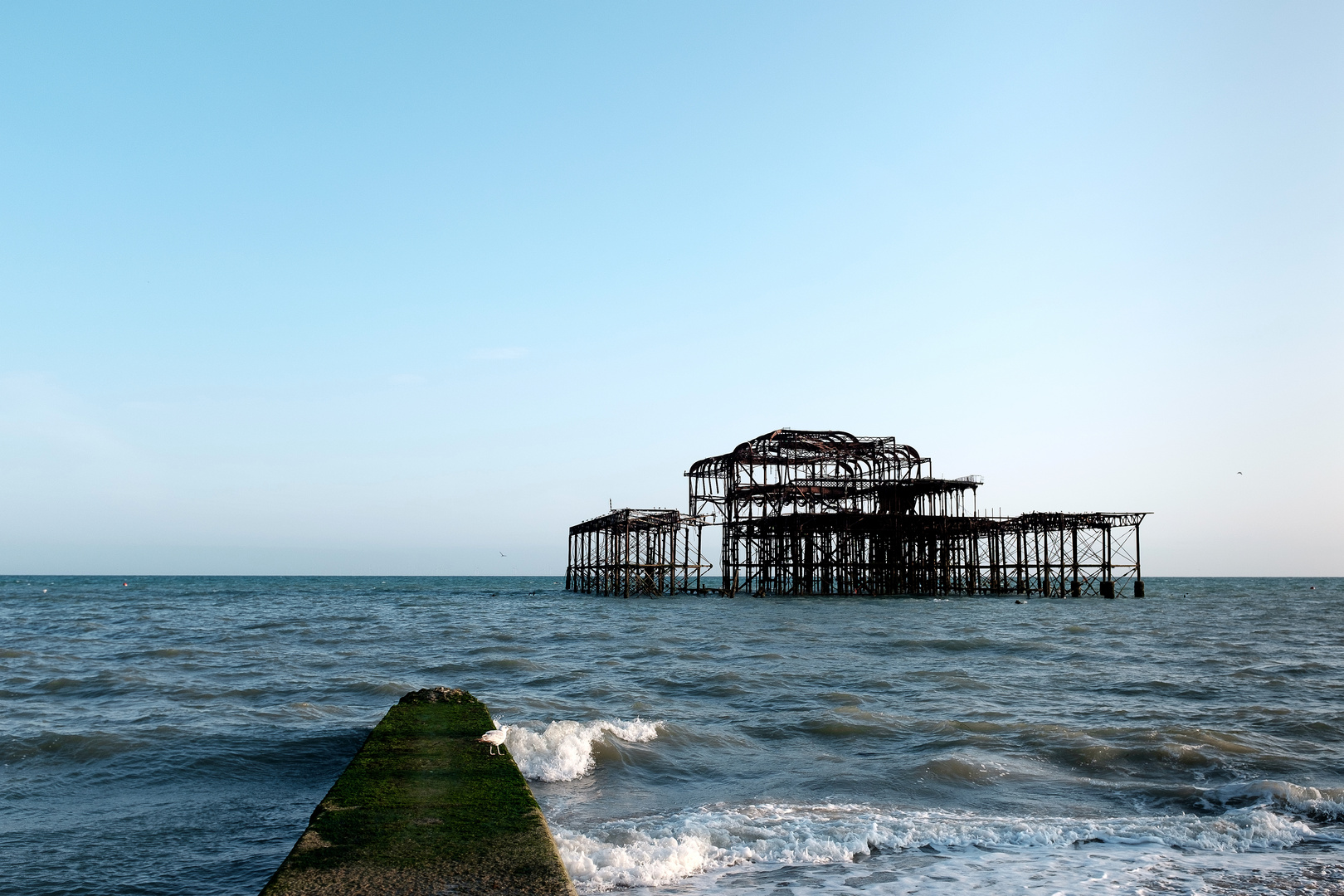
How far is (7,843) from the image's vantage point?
732 cm

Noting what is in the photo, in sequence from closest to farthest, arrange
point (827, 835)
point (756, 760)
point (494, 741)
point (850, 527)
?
1. point (827, 835)
2. point (494, 741)
3. point (756, 760)
4. point (850, 527)

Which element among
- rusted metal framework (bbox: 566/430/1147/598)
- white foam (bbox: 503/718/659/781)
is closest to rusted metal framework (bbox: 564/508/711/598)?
rusted metal framework (bbox: 566/430/1147/598)

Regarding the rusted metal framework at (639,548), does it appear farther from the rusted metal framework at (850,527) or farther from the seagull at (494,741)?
the seagull at (494,741)

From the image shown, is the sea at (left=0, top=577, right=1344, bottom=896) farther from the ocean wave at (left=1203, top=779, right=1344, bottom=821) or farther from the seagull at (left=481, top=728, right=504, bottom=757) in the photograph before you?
the seagull at (left=481, top=728, right=504, bottom=757)

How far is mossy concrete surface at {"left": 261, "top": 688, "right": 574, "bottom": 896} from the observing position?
4.78 meters

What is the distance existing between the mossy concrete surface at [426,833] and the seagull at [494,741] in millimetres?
59

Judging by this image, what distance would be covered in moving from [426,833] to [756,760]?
18.8 feet

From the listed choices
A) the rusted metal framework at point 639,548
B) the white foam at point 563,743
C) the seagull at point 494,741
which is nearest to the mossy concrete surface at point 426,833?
the seagull at point 494,741

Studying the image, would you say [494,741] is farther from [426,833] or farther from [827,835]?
[827,835]

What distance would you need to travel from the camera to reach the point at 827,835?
7.70 m

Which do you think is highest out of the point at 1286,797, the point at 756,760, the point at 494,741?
the point at 494,741

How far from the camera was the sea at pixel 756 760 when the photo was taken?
698cm

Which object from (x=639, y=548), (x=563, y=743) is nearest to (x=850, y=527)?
(x=639, y=548)

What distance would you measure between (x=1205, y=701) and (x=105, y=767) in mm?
15091
